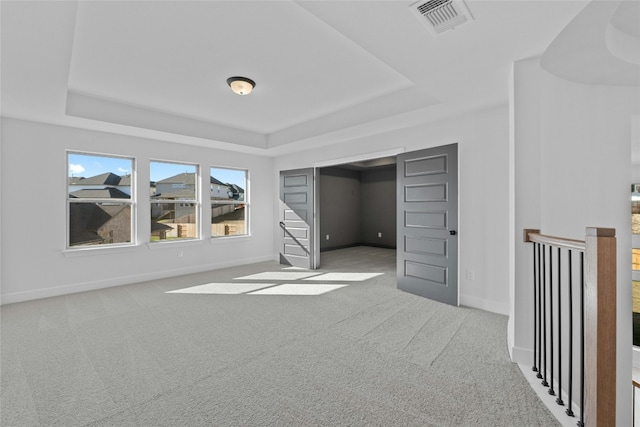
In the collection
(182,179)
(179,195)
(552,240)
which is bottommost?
(552,240)

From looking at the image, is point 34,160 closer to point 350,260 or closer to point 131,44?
point 131,44

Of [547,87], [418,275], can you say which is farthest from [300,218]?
[547,87]

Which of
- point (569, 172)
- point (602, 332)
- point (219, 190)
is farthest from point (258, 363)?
point (219, 190)

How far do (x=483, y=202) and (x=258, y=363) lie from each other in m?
3.03

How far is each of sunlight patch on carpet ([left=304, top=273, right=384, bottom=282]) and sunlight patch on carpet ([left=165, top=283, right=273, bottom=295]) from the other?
3.04 feet

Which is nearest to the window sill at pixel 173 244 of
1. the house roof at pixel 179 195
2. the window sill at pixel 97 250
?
the window sill at pixel 97 250

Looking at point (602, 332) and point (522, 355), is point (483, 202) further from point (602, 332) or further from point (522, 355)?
point (602, 332)

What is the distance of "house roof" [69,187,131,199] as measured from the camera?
4391mm

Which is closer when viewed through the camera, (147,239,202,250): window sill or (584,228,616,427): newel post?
(584,228,616,427): newel post

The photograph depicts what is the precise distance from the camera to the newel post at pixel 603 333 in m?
1.35

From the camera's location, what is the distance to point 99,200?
4.55 m

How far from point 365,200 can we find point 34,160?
24.3 ft

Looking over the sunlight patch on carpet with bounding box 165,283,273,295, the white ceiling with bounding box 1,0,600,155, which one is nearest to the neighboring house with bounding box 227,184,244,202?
the white ceiling with bounding box 1,0,600,155

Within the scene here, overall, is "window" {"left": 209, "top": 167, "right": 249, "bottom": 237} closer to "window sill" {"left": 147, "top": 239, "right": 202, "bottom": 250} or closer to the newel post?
"window sill" {"left": 147, "top": 239, "right": 202, "bottom": 250}
